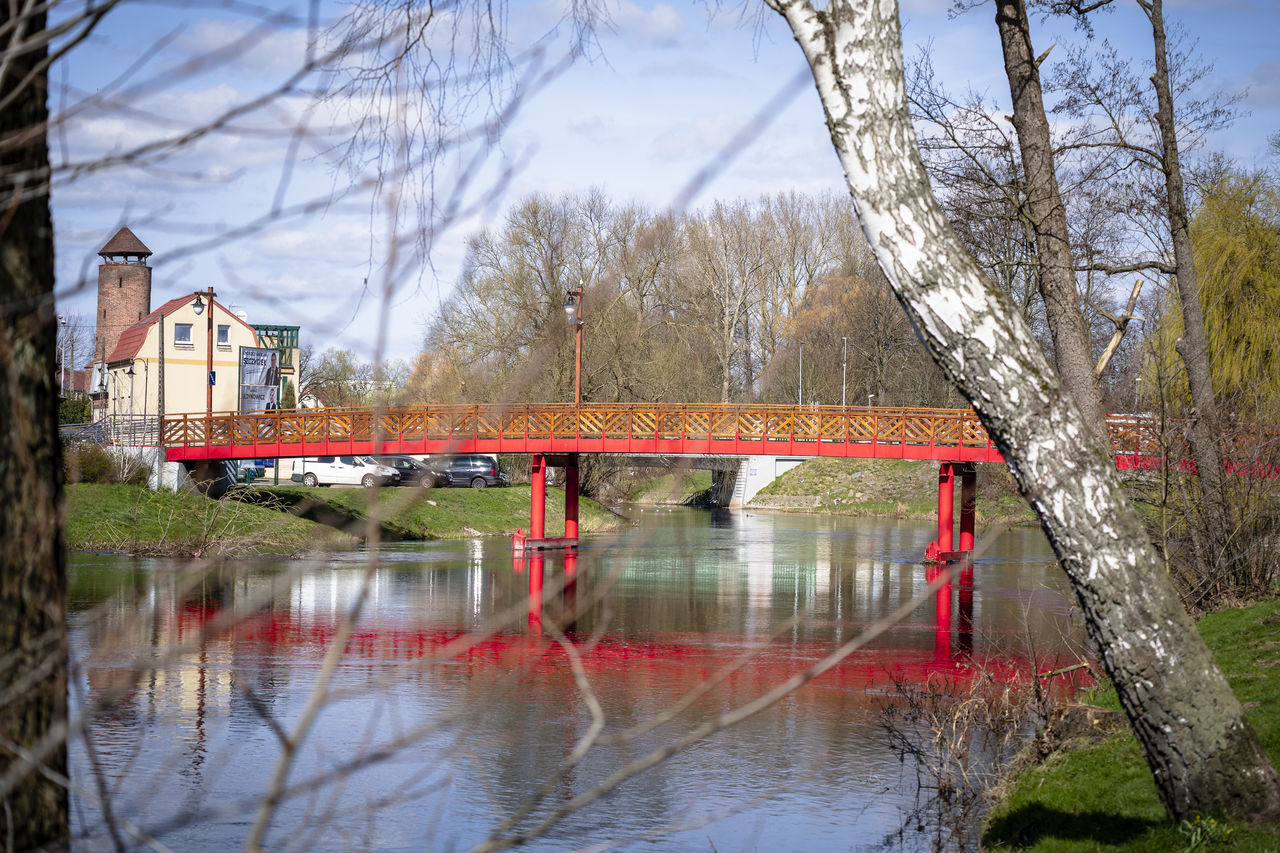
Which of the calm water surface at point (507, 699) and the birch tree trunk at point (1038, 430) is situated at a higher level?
the birch tree trunk at point (1038, 430)

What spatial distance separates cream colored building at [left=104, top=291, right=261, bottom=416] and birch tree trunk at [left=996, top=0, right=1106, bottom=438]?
37.4 meters

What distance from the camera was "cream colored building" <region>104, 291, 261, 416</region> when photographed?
1695 inches

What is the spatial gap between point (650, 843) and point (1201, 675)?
15.1 ft

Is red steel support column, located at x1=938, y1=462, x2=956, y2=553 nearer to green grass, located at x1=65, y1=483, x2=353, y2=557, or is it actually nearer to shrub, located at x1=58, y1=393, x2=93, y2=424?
green grass, located at x1=65, y1=483, x2=353, y2=557

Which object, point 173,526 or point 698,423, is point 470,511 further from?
point 173,526

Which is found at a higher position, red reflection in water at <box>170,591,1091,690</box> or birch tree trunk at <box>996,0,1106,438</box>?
birch tree trunk at <box>996,0,1106,438</box>

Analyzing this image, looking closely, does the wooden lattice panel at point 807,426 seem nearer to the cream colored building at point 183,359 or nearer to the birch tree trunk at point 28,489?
the cream colored building at point 183,359

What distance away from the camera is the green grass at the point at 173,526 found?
2711cm

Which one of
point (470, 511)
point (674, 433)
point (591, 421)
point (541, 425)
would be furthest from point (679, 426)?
point (470, 511)

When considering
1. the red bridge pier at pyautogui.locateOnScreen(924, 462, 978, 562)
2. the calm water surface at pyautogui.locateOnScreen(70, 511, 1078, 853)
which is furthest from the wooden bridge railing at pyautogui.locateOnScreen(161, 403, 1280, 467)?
the calm water surface at pyautogui.locateOnScreen(70, 511, 1078, 853)

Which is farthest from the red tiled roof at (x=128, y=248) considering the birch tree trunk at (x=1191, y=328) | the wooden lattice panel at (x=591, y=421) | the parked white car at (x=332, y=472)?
the birch tree trunk at (x=1191, y=328)

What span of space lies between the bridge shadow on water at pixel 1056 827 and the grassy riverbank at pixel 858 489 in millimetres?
44689

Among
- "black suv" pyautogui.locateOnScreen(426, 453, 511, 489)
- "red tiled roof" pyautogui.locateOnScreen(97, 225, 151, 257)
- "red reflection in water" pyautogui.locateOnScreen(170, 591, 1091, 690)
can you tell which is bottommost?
"red reflection in water" pyautogui.locateOnScreen(170, 591, 1091, 690)

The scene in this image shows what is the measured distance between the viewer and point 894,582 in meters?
25.2
